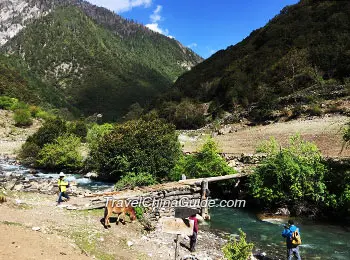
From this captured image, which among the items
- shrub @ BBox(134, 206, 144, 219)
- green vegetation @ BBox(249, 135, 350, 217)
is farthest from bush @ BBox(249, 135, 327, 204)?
shrub @ BBox(134, 206, 144, 219)

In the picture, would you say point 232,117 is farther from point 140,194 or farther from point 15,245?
point 15,245

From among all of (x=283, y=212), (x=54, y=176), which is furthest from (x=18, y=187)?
(x=283, y=212)

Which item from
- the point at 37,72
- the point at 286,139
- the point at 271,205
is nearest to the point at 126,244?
the point at 271,205

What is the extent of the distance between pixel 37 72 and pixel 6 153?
15894 centimetres

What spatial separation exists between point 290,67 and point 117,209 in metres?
58.3

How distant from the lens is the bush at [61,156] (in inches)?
1467

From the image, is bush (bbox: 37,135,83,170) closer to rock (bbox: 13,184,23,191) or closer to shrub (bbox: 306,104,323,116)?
rock (bbox: 13,184,23,191)

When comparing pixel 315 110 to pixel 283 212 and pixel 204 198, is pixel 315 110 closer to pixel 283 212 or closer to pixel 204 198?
pixel 283 212

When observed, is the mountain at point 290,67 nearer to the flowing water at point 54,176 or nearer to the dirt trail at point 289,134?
the dirt trail at point 289,134

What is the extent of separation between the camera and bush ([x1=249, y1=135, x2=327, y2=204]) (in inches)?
845

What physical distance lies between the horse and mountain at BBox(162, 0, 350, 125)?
127 ft

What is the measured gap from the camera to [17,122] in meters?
74.6

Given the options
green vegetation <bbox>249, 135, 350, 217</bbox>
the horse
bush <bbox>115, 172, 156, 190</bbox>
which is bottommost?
the horse

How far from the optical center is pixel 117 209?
1658cm
